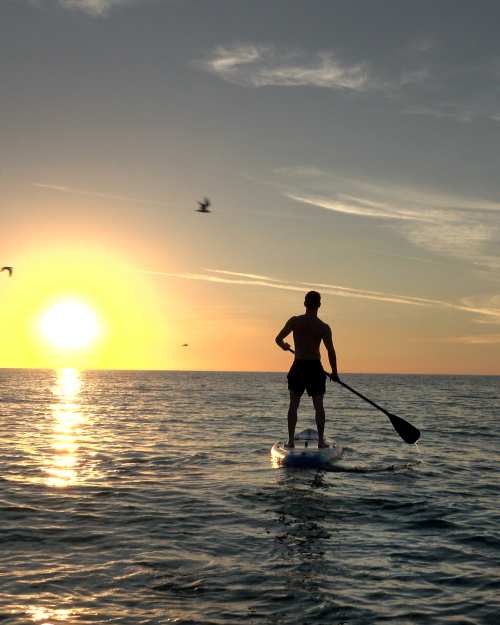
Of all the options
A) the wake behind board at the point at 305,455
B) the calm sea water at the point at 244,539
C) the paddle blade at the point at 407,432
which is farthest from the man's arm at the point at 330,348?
the paddle blade at the point at 407,432

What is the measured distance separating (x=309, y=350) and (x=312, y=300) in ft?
3.41

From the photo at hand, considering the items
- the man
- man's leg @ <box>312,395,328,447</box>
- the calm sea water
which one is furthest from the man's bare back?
the calm sea water

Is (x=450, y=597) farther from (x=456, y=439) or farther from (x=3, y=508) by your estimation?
(x=456, y=439)

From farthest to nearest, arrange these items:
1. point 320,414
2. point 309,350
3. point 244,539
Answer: point 320,414 → point 309,350 → point 244,539

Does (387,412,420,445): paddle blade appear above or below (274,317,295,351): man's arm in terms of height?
below

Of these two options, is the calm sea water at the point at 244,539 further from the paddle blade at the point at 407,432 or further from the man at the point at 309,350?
the man at the point at 309,350

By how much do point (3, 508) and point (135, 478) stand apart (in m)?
3.39

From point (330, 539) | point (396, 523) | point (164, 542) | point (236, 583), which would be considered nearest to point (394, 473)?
point (396, 523)

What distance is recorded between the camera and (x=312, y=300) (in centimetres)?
1359

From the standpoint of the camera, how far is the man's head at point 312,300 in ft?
44.5

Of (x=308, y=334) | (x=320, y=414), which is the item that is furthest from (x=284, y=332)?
(x=320, y=414)

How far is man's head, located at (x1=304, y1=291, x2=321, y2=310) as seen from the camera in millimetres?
13578

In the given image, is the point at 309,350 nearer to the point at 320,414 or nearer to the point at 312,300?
the point at 312,300

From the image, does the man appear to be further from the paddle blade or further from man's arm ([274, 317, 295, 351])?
the paddle blade
